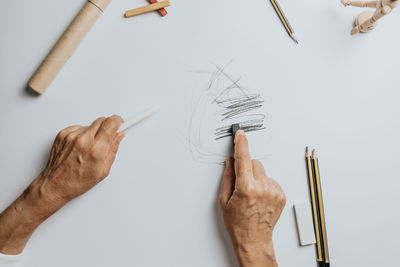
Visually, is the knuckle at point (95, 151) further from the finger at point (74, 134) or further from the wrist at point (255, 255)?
the wrist at point (255, 255)

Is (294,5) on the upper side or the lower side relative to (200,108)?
upper

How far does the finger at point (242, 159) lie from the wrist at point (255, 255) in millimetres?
139

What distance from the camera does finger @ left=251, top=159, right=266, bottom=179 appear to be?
23.6 inches

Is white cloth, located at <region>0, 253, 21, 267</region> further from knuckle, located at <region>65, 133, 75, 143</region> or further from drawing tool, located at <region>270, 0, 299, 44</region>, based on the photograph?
drawing tool, located at <region>270, 0, 299, 44</region>

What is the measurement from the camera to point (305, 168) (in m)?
0.62

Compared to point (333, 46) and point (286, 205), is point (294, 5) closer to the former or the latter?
point (333, 46)

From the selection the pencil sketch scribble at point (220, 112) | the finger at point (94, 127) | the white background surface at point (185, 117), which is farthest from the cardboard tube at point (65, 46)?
the pencil sketch scribble at point (220, 112)

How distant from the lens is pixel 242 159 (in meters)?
0.59

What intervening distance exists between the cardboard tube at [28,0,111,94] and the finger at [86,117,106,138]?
0.13 metres

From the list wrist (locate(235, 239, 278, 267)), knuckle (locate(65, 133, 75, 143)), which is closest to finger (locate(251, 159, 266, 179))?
wrist (locate(235, 239, 278, 267))

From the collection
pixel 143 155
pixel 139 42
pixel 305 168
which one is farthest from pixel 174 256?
pixel 139 42

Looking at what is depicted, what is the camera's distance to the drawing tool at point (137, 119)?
60 cm

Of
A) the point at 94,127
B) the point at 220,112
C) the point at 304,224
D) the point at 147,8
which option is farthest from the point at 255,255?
the point at 147,8

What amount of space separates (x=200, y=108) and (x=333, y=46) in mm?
331
